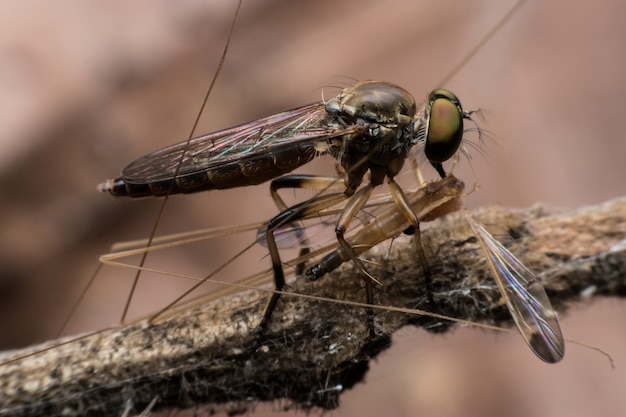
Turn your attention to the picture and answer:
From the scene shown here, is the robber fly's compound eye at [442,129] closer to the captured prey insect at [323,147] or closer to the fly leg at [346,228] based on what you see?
the captured prey insect at [323,147]

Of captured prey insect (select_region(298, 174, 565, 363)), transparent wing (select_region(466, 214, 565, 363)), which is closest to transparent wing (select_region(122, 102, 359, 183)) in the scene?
captured prey insect (select_region(298, 174, 565, 363))

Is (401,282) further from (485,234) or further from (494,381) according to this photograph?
(494,381)

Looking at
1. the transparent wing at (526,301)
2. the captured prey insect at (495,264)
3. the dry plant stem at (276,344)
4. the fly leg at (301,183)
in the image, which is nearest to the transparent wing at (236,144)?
the fly leg at (301,183)

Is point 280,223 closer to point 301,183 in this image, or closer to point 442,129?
point 301,183

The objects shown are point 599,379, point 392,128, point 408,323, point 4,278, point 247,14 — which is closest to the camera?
point 408,323

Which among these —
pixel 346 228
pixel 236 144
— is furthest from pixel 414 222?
pixel 236 144

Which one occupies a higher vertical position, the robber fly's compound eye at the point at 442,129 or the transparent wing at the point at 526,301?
the robber fly's compound eye at the point at 442,129

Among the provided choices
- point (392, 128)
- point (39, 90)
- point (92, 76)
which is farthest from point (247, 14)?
point (392, 128)

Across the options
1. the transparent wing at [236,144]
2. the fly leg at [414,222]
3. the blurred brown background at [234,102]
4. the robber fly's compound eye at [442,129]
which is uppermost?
the blurred brown background at [234,102]
